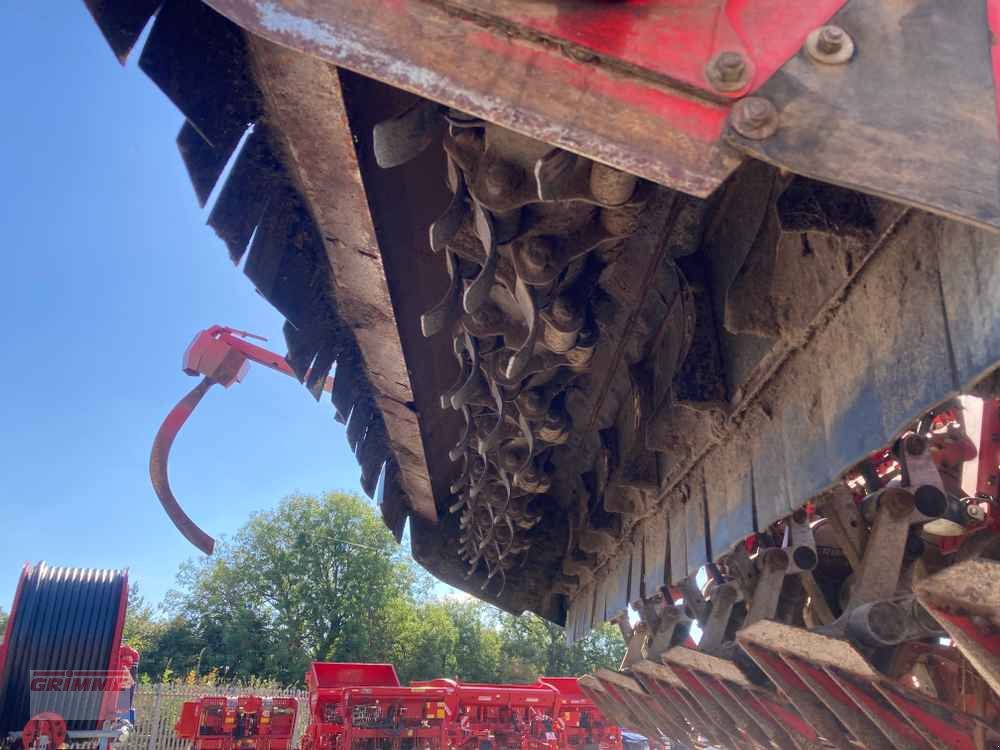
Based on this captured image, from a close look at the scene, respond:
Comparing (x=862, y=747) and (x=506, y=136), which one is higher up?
(x=506, y=136)

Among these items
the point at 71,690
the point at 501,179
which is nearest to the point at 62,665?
the point at 71,690

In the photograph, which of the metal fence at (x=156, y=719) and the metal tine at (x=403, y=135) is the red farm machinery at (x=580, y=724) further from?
the metal tine at (x=403, y=135)

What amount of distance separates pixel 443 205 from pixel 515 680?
39.3 metres

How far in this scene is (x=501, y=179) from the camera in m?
1.55

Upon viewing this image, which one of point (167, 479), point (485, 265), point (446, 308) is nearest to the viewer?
point (485, 265)

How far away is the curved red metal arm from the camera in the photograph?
4.57 metres

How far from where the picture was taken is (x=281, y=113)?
5.42ft

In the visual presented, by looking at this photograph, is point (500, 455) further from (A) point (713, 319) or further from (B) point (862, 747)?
(B) point (862, 747)

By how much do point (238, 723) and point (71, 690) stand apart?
12.2 feet

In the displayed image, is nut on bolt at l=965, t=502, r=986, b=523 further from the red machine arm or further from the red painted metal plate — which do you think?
the red machine arm

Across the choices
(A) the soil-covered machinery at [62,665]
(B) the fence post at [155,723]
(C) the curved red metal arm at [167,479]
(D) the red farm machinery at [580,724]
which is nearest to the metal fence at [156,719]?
(B) the fence post at [155,723]

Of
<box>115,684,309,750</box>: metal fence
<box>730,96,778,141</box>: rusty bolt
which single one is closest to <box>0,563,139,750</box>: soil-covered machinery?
<box>115,684,309,750</box>: metal fence

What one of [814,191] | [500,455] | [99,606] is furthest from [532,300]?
[99,606]

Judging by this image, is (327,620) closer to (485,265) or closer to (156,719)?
(156,719)
